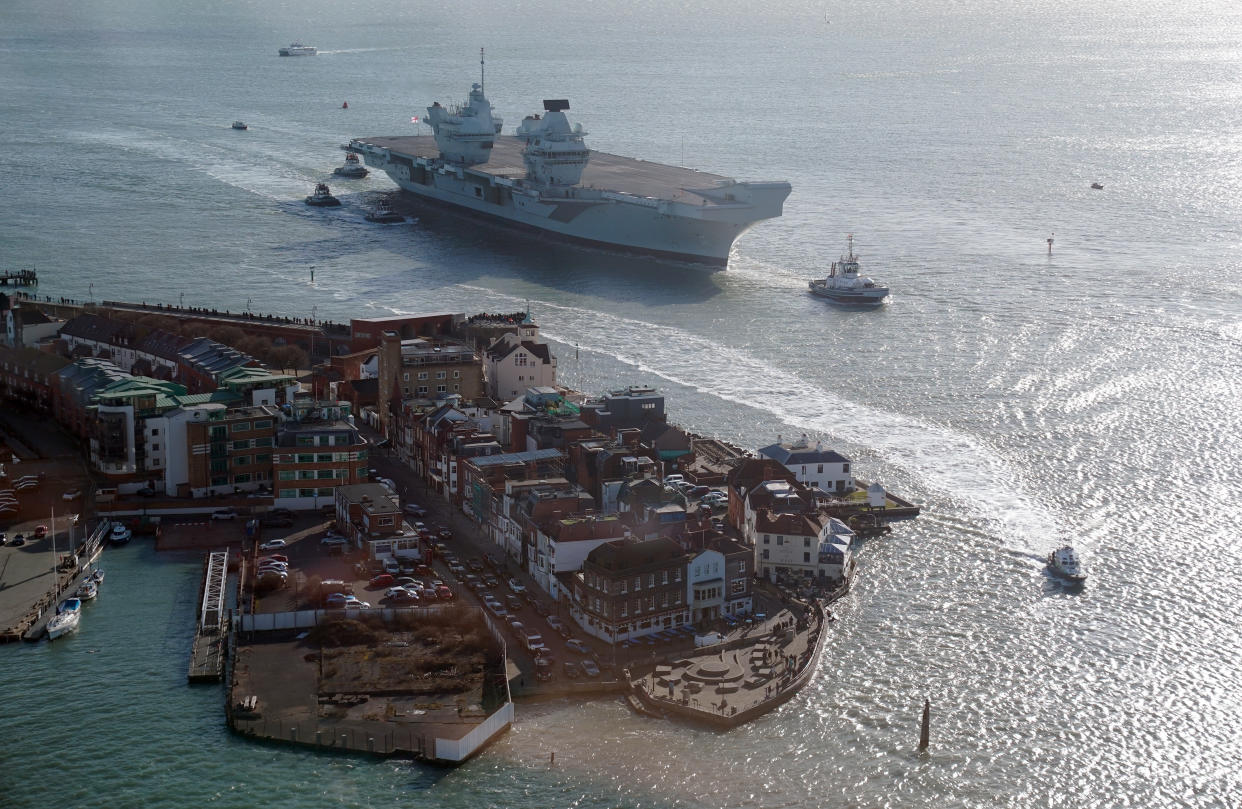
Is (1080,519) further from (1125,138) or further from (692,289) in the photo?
(1125,138)

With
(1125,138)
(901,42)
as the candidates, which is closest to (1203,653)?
(1125,138)

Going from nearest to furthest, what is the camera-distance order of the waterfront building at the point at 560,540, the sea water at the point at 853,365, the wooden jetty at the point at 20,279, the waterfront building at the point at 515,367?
the sea water at the point at 853,365 → the waterfront building at the point at 560,540 → the waterfront building at the point at 515,367 → the wooden jetty at the point at 20,279

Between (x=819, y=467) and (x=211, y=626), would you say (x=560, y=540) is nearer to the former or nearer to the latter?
(x=211, y=626)

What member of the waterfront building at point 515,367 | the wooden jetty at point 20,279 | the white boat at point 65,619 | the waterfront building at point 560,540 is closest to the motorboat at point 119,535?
the white boat at point 65,619

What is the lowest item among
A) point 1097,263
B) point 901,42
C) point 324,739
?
A: point 324,739

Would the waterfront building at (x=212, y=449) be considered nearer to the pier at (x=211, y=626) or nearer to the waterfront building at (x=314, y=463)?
the waterfront building at (x=314, y=463)

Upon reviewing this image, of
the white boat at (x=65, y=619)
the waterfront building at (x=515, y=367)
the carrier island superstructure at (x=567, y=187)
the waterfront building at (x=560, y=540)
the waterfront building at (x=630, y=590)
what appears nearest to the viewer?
the waterfront building at (x=630, y=590)
